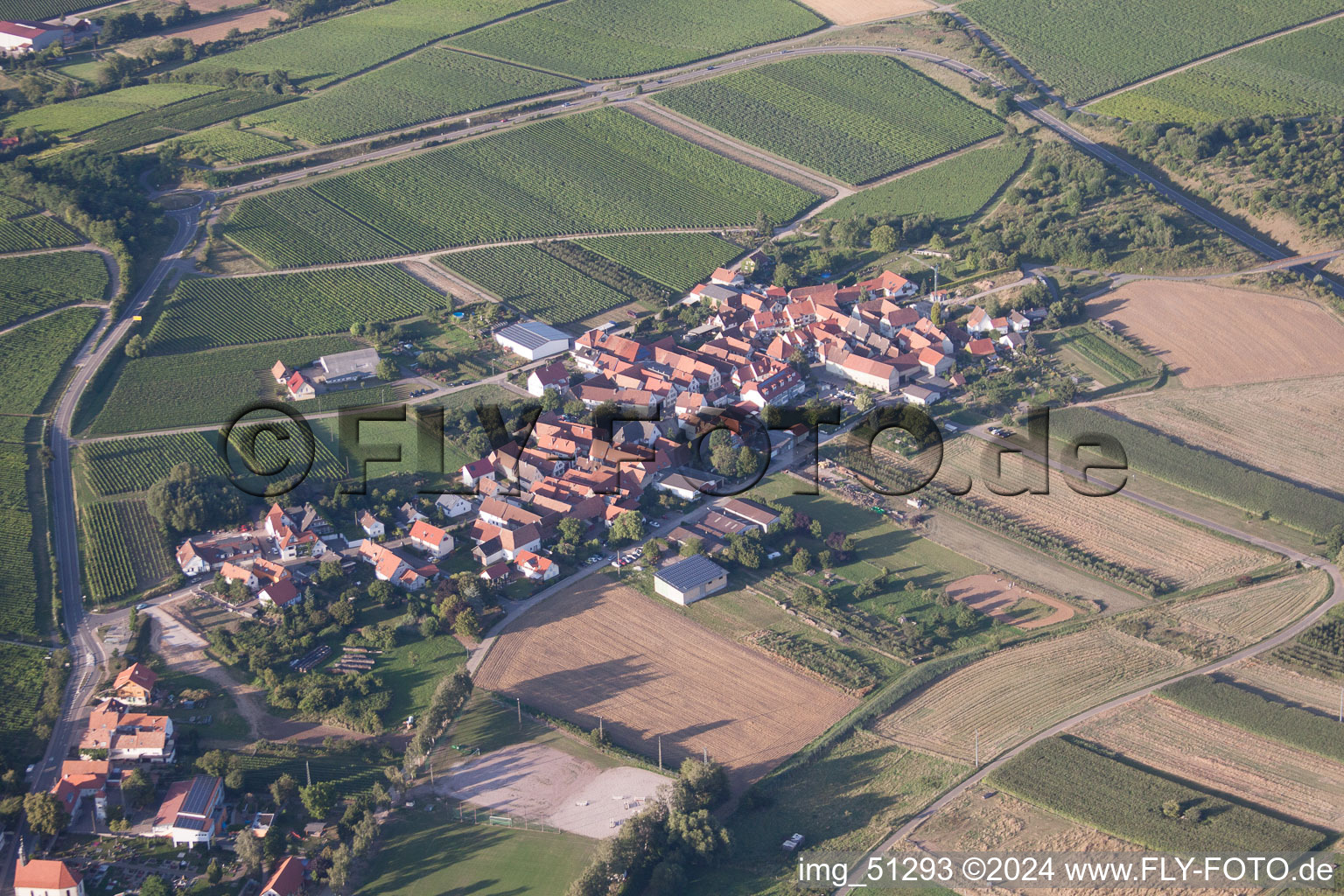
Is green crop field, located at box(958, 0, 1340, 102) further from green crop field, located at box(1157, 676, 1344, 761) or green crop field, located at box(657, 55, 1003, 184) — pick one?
green crop field, located at box(1157, 676, 1344, 761)

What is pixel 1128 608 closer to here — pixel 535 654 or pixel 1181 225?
pixel 535 654

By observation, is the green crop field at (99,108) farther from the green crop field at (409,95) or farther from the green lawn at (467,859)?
the green lawn at (467,859)

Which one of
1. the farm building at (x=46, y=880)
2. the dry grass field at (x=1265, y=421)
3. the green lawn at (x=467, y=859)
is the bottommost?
the green lawn at (x=467, y=859)

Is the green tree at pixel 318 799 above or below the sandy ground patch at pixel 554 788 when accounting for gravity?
above

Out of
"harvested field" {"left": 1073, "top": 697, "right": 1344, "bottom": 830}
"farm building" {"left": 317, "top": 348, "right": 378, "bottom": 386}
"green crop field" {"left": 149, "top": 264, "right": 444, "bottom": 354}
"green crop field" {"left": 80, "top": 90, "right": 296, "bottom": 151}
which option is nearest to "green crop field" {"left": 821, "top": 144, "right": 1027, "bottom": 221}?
"green crop field" {"left": 149, "top": 264, "right": 444, "bottom": 354}

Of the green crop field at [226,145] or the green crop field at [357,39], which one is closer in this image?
the green crop field at [226,145]

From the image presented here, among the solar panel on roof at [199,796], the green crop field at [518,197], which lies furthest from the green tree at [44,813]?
the green crop field at [518,197]

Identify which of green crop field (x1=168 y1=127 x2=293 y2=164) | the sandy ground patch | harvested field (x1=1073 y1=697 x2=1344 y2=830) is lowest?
the sandy ground patch

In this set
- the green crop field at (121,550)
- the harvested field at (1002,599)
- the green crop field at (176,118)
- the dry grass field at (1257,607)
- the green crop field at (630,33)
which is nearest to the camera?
the dry grass field at (1257,607)
